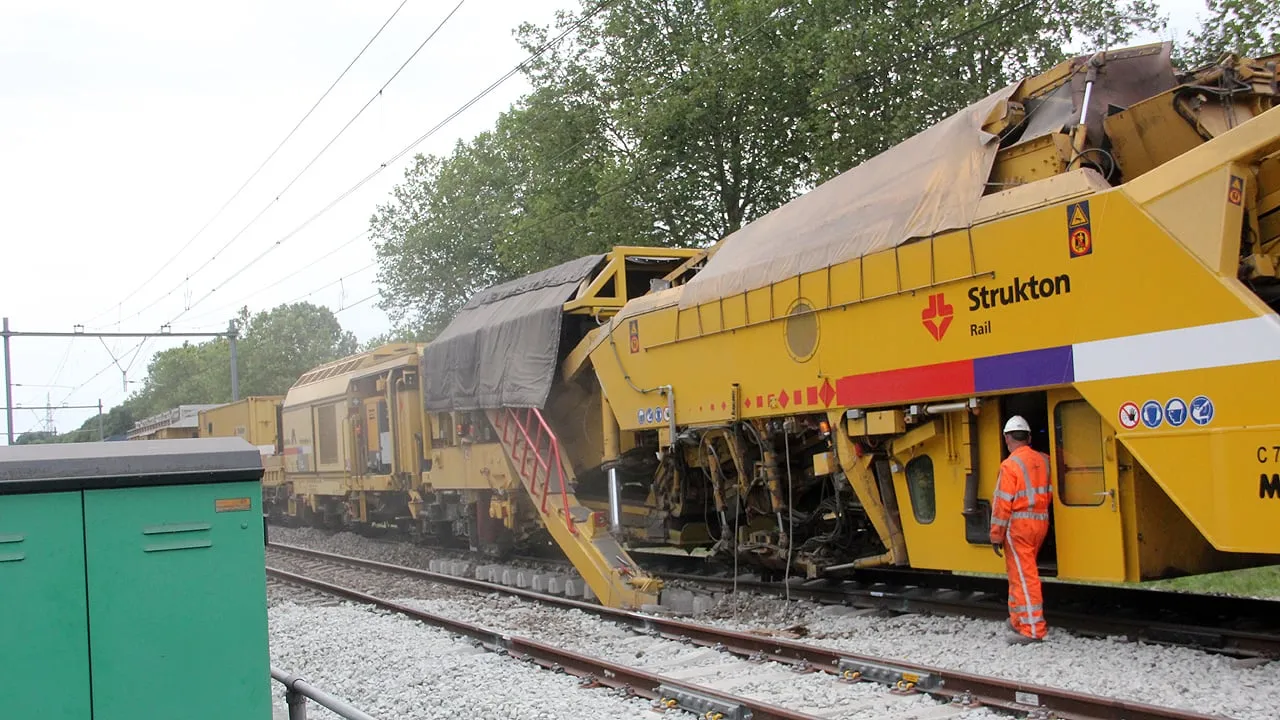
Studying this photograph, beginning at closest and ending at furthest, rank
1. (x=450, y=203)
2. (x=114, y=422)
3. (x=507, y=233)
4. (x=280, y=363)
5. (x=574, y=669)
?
(x=574, y=669)
(x=507, y=233)
(x=450, y=203)
(x=280, y=363)
(x=114, y=422)

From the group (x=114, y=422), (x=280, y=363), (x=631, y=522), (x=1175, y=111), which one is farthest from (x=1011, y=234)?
(x=114, y=422)

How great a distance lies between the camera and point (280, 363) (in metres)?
70.3

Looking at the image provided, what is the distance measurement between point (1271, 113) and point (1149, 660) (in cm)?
330

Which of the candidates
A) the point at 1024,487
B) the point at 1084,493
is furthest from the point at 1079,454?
the point at 1024,487

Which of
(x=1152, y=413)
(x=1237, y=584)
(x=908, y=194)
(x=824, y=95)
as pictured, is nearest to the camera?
(x=1152, y=413)

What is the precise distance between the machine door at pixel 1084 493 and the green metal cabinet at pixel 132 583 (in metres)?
5.02

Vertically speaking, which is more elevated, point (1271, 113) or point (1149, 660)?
point (1271, 113)

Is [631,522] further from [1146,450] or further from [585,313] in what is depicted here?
[1146,450]

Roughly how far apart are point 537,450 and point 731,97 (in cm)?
1410

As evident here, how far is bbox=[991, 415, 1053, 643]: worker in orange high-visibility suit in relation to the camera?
679cm

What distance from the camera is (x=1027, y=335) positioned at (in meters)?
6.77

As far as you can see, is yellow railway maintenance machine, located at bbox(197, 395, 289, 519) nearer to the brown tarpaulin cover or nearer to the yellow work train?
the yellow work train

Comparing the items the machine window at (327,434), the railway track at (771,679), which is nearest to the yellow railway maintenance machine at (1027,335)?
the railway track at (771,679)

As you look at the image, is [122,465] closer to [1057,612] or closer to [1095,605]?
[1057,612]
